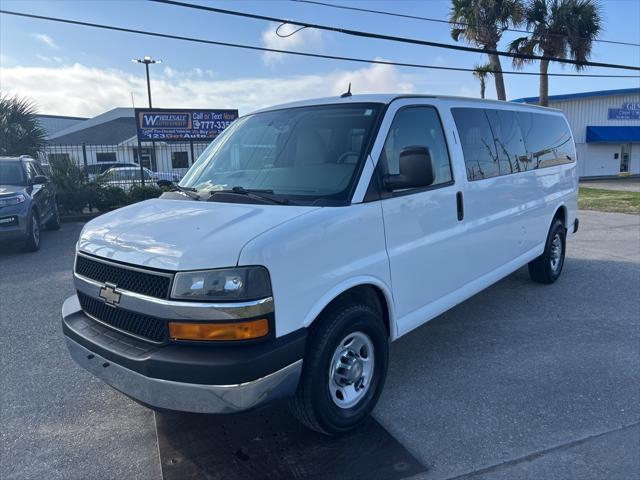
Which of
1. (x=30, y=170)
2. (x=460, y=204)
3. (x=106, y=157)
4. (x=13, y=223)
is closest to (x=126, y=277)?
(x=460, y=204)

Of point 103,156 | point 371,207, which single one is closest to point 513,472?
point 371,207

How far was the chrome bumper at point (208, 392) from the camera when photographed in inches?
102

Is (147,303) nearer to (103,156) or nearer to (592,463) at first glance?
(592,463)

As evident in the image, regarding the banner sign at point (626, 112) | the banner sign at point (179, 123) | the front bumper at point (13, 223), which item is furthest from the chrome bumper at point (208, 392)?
the banner sign at point (626, 112)

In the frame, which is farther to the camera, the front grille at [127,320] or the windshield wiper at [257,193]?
the windshield wiper at [257,193]

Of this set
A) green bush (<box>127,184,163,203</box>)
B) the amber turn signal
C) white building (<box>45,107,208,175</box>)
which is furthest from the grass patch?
white building (<box>45,107,208,175</box>)

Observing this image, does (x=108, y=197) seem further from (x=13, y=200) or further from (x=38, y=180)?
(x=13, y=200)

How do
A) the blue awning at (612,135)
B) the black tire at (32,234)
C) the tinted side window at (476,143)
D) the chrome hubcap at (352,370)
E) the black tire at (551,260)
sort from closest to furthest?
the chrome hubcap at (352,370), the tinted side window at (476,143), the black tire at (551,260), the black tire at (32,234), the blue awning at (612,135)

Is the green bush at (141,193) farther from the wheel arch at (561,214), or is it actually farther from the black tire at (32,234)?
the wheel arch at (561,214)

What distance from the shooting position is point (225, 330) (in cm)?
261

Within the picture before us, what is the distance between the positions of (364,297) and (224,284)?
115 centimetres

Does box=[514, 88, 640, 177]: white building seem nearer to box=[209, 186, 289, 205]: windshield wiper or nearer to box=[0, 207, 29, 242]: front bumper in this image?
box=[0, 207, 29, 242]: front bumper

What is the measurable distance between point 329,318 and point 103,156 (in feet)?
110

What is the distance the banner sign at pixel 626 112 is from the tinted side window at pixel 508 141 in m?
35.0
